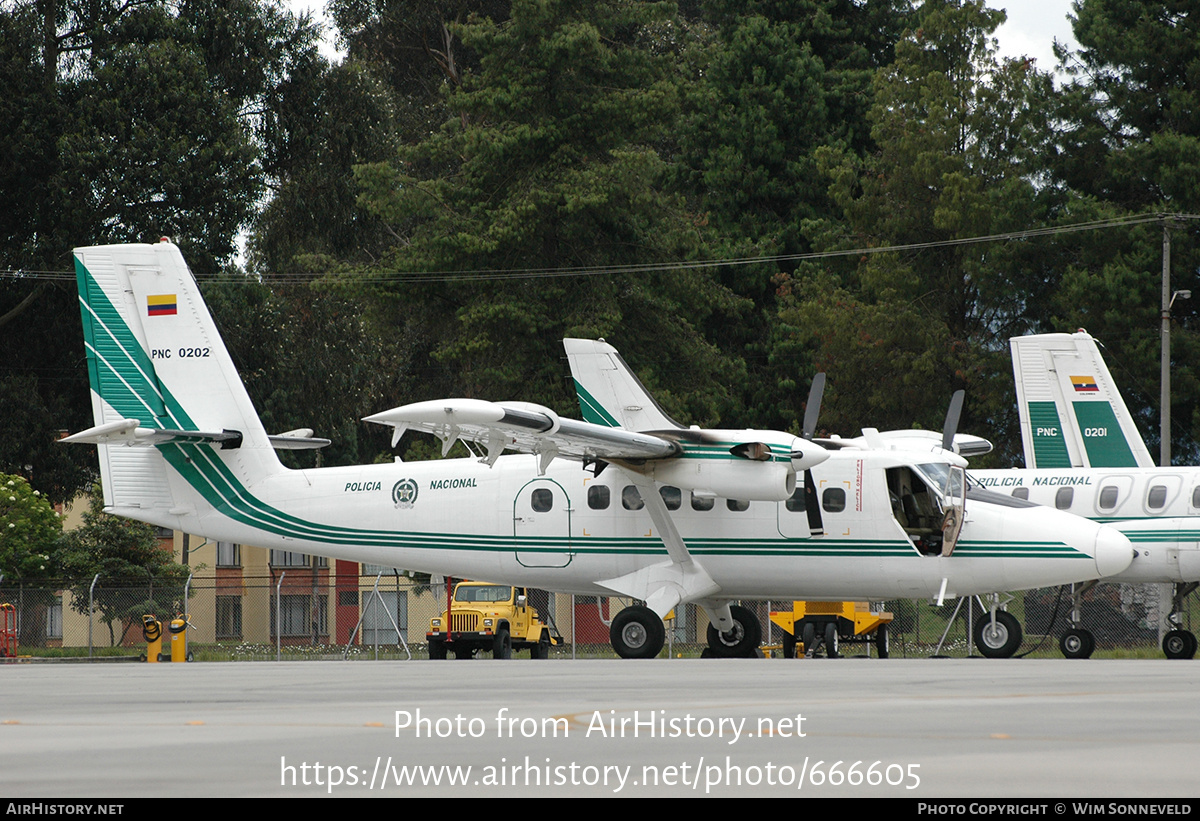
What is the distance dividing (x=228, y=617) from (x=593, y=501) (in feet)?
117

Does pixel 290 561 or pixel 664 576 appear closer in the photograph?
pixel 664 576

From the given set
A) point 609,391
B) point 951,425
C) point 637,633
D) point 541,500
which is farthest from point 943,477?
point 541,500

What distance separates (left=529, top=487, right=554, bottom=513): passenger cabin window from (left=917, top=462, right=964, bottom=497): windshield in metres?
5.12

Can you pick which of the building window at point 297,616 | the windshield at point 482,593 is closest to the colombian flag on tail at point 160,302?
the windshield at point 482,593

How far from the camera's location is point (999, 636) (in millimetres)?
20969

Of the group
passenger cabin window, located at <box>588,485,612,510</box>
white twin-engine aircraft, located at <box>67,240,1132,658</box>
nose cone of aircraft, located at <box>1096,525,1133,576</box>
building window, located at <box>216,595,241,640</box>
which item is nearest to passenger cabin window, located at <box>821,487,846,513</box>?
white twin-engine aircraft, located at <box>67,240,1132,658</box>

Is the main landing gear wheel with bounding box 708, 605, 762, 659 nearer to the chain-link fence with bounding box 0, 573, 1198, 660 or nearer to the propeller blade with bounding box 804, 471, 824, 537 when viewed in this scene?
the propeller blade with bounding box 804, 471, 824, 537

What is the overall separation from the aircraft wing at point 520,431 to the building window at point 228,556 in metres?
38.6

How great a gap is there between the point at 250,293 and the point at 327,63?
22.5ft

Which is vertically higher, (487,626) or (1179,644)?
(1179,644)

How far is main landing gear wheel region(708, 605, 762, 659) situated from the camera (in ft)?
73.9

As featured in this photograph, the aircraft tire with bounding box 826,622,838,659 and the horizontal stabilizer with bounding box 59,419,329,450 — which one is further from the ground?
the horizontal stabilizer with bounding box 59,419,329,450

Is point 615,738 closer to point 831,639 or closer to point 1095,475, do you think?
point 1095,475

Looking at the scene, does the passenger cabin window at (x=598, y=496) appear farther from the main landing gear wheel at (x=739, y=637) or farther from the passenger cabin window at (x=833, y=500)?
the passenger cabin window at (x=833, y=500)
